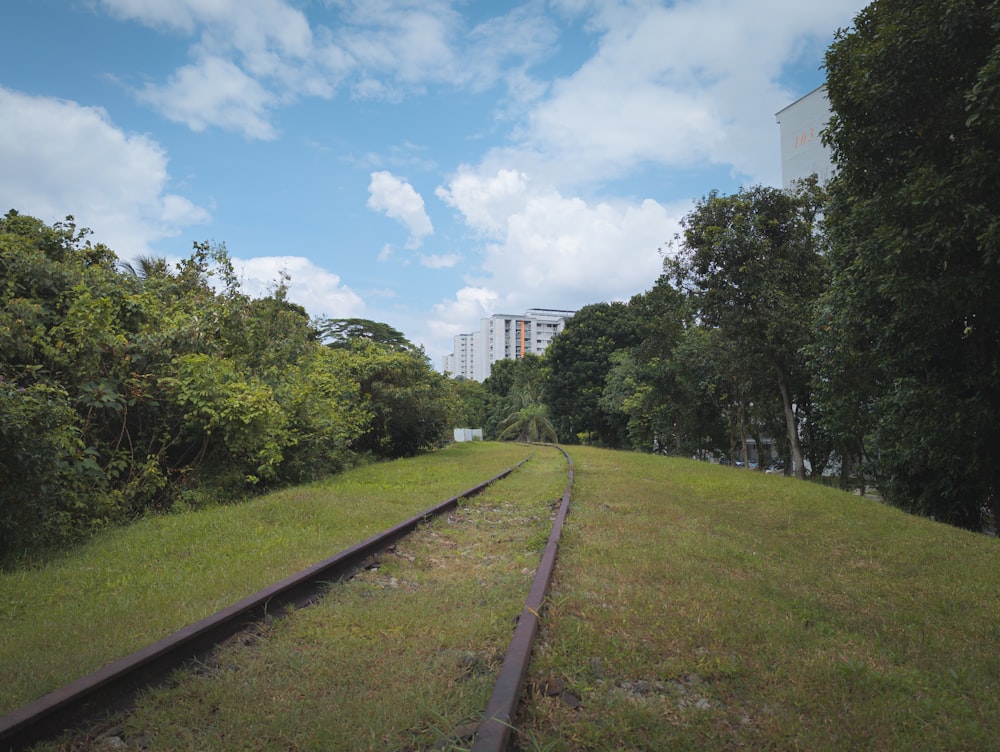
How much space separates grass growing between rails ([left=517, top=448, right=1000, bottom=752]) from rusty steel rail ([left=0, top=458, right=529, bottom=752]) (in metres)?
1.67

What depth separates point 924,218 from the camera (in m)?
6.48

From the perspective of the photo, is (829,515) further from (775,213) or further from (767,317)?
(775,213)

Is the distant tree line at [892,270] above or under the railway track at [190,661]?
above

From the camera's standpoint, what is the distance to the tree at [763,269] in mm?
15039

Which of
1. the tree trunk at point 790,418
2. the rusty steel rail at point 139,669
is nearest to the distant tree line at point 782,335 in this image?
the tree trunk at point 790,418

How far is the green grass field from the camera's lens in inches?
92.1

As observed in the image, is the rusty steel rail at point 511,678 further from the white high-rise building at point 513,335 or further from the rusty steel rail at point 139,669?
the white high-rise building at point 513,335

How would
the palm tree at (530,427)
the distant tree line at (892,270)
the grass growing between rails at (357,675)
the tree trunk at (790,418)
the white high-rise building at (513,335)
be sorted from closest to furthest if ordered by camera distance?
the grass growing between rails at (357,675) → the distant tree line at (892,270) → the tree trunk at (790,418) → the palm tree at (530,427) → the white high-rise building at (513,335)

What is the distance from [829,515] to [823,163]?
91.5 ft

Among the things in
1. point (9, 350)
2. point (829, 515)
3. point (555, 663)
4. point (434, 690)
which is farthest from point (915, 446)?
point (9, 350)

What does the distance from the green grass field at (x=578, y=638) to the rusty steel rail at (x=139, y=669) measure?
0.54ft

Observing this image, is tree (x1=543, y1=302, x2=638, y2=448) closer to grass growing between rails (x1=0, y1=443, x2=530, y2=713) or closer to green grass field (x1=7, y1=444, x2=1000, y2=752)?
grass growing between rails (x1=0, y1=443, x2=530, y2=713)

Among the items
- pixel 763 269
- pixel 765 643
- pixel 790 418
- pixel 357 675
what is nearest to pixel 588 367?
pixel 790 418

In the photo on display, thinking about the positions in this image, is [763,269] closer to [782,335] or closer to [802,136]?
[782,335]
